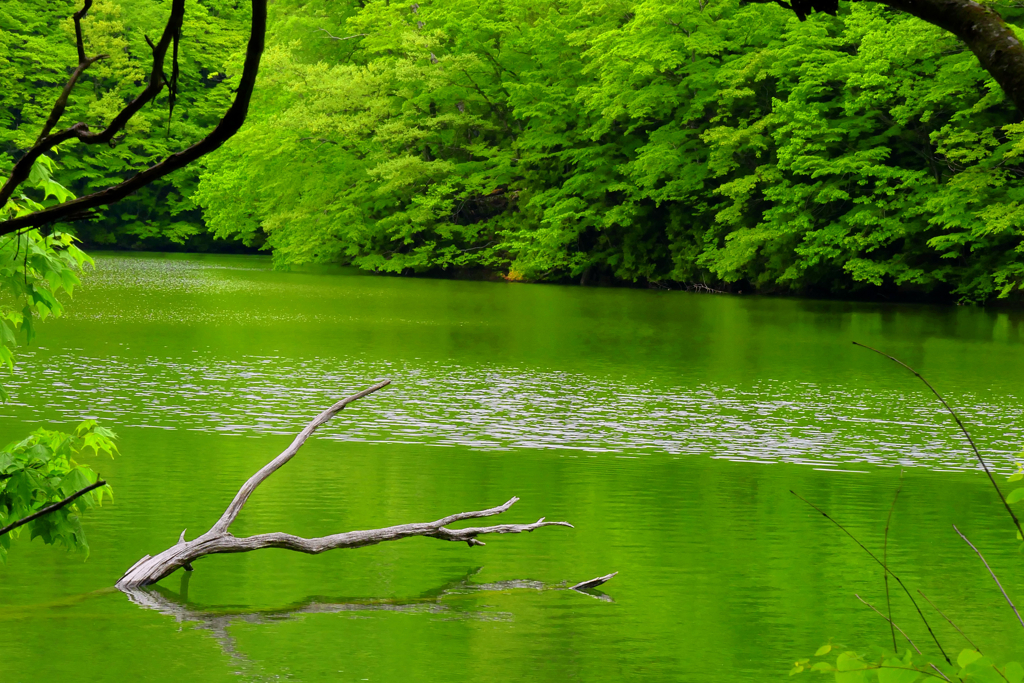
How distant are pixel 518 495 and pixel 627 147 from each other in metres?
26.6

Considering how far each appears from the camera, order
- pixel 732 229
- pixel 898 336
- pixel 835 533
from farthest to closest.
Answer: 1. pixel 732 229
2. pixel 898 336
3. pixel 835 533

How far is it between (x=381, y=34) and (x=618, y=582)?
34281 mm

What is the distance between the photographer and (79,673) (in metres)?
4.23

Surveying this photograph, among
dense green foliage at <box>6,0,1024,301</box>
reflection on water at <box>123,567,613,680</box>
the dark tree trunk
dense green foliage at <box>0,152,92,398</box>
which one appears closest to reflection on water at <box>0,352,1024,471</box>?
reflection on water at <box>123,567,613,680</box>

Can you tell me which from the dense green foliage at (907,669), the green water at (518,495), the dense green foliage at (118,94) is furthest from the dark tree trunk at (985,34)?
the dense green foliage at (118,94)

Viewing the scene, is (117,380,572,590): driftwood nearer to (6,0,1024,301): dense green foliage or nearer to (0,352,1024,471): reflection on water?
(0,352,1024,471): reflection on water

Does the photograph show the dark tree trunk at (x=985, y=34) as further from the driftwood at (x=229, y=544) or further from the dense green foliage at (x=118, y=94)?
the dense green foliage at (x=118, y=94)

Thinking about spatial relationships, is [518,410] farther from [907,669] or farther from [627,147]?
[627,147]

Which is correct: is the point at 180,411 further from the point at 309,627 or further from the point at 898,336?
the point at 898,336

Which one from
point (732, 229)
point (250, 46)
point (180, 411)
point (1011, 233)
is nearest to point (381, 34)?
point (732, 229)

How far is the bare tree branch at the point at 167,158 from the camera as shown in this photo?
1.04 metres

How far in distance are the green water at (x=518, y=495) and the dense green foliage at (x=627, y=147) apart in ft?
33.2

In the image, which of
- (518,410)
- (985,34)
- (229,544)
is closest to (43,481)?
(229,544)

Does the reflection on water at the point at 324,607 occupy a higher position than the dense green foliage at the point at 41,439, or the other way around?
the dense green foliage at the point at 41,439
